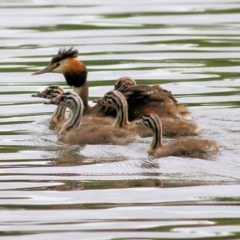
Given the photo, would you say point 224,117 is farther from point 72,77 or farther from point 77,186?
point 77,186

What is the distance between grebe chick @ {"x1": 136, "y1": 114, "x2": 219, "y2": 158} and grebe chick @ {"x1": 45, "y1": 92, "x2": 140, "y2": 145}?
763 millimetres

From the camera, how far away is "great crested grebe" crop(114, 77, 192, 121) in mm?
16328

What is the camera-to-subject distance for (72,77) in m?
18.0

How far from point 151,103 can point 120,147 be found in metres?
1.53

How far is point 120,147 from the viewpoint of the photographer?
49.5 feet

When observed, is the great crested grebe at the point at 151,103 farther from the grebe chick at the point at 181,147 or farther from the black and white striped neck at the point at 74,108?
the grebe chick at the point at 181,147

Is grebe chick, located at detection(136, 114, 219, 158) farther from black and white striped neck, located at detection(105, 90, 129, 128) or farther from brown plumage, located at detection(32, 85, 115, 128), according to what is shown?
brown plumage, located at detection(32, 85, 115, 128)

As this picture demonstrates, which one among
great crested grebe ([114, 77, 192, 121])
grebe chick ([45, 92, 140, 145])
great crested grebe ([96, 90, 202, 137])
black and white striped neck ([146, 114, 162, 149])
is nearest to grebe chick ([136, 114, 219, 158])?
black and white striped neck ([146, 114, 162, 149])

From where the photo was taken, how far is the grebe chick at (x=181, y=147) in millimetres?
14180

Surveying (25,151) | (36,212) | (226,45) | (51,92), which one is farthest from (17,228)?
(226,45)

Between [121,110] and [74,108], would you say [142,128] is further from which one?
[74,108]

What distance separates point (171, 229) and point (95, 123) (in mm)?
5408

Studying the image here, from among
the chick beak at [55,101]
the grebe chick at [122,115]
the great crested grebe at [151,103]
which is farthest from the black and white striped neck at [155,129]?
the chick beak at [55,101]

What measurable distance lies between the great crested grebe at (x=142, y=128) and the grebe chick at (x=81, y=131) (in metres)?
0.22
